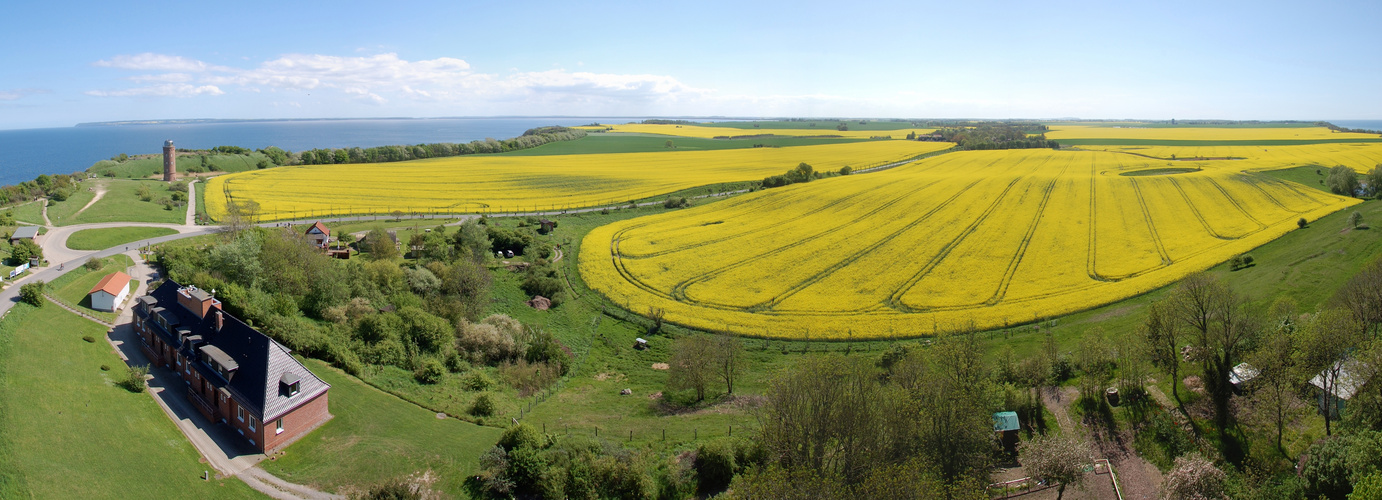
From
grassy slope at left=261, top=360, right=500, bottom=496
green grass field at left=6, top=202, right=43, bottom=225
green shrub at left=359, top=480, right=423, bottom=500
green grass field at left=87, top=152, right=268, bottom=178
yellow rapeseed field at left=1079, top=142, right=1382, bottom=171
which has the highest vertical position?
yellow rapeseed field at left=1079, top=142, right=1382, bottom=171

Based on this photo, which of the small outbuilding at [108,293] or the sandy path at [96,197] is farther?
the sandy path at [96,197]

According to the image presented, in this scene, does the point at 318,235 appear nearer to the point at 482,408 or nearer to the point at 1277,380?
the point at 482,408

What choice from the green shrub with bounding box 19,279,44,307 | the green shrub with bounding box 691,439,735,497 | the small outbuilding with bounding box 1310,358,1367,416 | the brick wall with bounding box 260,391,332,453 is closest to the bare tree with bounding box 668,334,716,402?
the green shrub with bounding box 691,439,735,497

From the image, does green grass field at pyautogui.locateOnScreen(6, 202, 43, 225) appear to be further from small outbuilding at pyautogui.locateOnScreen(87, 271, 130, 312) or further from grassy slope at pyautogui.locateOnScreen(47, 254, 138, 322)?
small outbuilding at pyautogui.locateOnScreen(87, 271, 130, 312)

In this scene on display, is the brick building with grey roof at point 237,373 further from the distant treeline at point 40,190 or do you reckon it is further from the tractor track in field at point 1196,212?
the tractor track in field at point 1196,212

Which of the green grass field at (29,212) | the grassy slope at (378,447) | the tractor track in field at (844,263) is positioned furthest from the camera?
the green grass field at (29,212)

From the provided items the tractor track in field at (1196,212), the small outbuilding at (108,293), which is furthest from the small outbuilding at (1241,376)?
the small outbuilding at (108,293)

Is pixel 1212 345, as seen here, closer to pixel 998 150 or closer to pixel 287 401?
pixel 287 401
